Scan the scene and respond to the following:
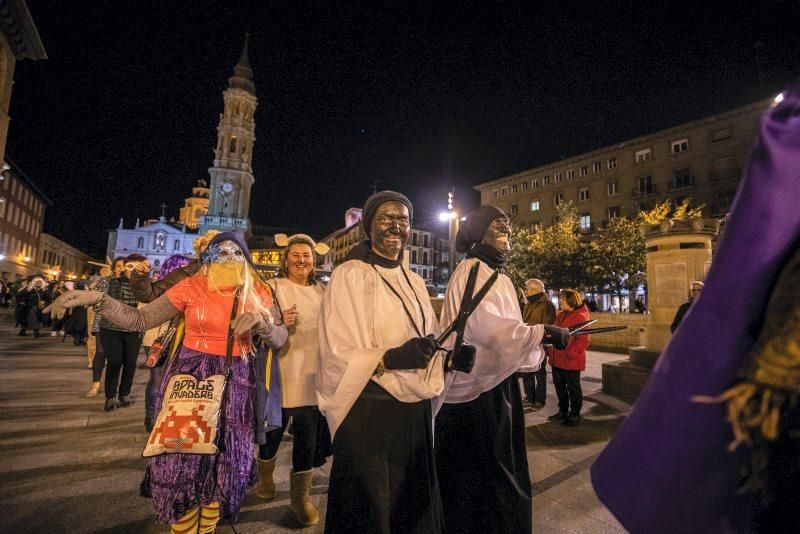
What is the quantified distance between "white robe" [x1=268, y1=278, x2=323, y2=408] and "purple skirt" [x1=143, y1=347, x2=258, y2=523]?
0.53m

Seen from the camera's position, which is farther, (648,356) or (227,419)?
(648,356)

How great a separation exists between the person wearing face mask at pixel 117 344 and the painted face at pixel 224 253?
3.20m

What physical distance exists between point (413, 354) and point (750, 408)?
3.91 ft

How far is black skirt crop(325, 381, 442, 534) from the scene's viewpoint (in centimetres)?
182

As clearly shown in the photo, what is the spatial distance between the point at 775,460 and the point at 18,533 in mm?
4023

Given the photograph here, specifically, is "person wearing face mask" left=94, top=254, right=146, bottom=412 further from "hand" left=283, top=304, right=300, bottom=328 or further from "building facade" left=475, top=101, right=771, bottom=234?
"building facade" left=475, top=101, right=771, bottom=234

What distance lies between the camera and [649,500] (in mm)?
829

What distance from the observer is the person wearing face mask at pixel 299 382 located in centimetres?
283

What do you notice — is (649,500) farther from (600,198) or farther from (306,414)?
(600,198)

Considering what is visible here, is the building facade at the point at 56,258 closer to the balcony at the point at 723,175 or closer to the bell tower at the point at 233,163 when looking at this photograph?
the bell tower at the point at 233,163

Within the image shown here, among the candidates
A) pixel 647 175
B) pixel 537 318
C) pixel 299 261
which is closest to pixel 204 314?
pixel 299 261

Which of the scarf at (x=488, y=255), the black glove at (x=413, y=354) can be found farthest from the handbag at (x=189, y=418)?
the scarf at (x=488, y=255)

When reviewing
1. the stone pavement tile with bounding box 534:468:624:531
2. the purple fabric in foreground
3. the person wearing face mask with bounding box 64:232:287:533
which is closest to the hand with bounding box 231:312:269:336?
the person wearing face mask with bounding box 64:232:287:533

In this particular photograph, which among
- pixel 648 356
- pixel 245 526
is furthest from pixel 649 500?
pixel 648 356
